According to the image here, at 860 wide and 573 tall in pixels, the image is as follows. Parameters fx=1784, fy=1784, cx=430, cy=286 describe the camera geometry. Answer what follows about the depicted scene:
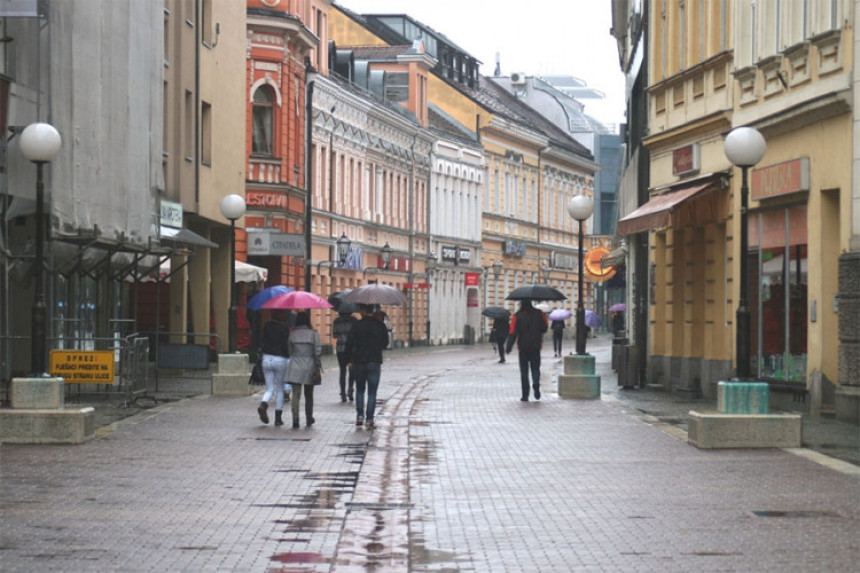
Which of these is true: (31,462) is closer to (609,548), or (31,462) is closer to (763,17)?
(609,548)

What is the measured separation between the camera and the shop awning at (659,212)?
29250mm

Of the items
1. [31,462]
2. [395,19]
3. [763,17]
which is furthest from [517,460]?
[395,19]

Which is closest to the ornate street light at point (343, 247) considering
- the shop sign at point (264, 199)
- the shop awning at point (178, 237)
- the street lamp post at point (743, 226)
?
the shop sign at point (264, 199)

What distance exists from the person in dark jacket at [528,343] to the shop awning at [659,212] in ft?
7.38

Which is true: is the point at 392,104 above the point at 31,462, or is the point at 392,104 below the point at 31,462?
above

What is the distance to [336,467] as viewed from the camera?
17453 millimetres

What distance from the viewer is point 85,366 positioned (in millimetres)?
23828

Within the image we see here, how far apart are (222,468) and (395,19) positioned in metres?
76.0

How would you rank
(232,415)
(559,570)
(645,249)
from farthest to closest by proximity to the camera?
(645,249) < (232,415) < (559,570)

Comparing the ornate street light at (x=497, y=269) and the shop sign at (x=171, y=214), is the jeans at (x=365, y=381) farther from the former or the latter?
the ornate street light at (x=497, y=269)

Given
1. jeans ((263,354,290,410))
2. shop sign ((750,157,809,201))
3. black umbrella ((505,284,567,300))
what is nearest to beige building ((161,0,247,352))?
black umbrella ((505,284,567,300))

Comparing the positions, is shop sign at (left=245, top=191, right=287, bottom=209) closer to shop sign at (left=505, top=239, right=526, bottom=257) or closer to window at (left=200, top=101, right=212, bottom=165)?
window at (left=200, top=101, right=212, bottom=165)

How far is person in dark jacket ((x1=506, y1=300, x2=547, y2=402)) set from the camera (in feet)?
96.5

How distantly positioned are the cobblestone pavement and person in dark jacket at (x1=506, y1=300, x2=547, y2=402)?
19.5 feet
